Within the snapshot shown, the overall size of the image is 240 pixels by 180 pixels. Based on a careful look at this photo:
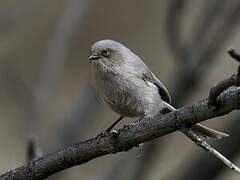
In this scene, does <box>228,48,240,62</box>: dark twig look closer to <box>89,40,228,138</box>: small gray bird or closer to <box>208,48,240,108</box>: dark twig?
<box>208,48,240,108</box>: dark twig

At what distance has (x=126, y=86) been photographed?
411 cm

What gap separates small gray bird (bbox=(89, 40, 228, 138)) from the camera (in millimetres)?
4113

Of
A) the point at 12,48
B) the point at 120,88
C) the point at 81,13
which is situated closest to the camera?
the point at 120,88

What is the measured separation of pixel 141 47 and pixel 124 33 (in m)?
0.65

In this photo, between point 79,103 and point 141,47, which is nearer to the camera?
point 79,103

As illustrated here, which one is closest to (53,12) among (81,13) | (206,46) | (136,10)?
(136,10)

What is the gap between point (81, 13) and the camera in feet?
19.5

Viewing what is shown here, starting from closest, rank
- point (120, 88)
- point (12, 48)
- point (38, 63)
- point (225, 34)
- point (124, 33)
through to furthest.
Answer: point (120, 88), point (225, 34), point (12, 48), point (124, 33), point (38, 63)

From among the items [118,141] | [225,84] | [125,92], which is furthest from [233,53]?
[125,92]

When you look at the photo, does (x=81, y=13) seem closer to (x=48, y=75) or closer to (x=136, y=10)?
(x=48, y=75)

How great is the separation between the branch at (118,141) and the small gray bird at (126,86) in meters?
0.66

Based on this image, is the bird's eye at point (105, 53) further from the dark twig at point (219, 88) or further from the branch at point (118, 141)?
the dark twig at point (219, 88)

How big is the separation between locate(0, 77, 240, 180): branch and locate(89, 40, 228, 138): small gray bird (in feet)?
2.18

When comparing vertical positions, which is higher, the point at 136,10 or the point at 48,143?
the point at 136,10
